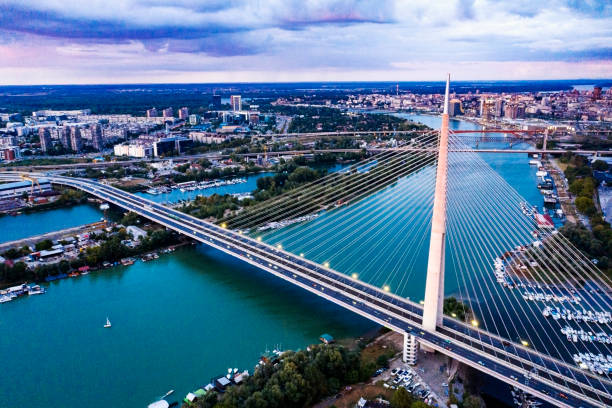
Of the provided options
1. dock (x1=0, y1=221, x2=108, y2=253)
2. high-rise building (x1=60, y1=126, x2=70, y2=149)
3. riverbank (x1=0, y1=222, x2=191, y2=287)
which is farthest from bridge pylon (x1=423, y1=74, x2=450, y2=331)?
high-rise building (x1=60, y1=126, x2=70, y2=149)

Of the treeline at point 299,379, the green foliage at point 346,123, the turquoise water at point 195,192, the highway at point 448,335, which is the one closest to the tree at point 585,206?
the highway at point 448,335

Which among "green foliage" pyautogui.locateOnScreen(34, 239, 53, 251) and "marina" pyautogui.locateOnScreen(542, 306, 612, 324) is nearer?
"marina" pyautogui.locateOnScreen(542, 306, 612, 324)

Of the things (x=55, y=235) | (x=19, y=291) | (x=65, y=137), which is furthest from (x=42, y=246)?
(x=65, y=137)

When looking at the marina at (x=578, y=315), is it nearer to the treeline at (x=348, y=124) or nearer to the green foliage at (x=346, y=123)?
the treeline at (x=348, y=124)

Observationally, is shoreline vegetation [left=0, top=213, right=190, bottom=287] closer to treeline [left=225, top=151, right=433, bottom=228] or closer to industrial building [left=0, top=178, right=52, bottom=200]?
treeline [left=225, top=151, right=433, bottom=228]

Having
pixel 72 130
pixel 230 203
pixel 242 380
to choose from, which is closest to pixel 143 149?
pixel 72 130

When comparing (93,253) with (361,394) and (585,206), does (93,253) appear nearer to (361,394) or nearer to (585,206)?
(361,394)

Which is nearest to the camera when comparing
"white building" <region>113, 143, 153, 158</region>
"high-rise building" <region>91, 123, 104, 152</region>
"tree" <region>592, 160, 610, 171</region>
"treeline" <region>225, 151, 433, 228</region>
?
"treeline" <region>225, 151, 433, 228</region>
